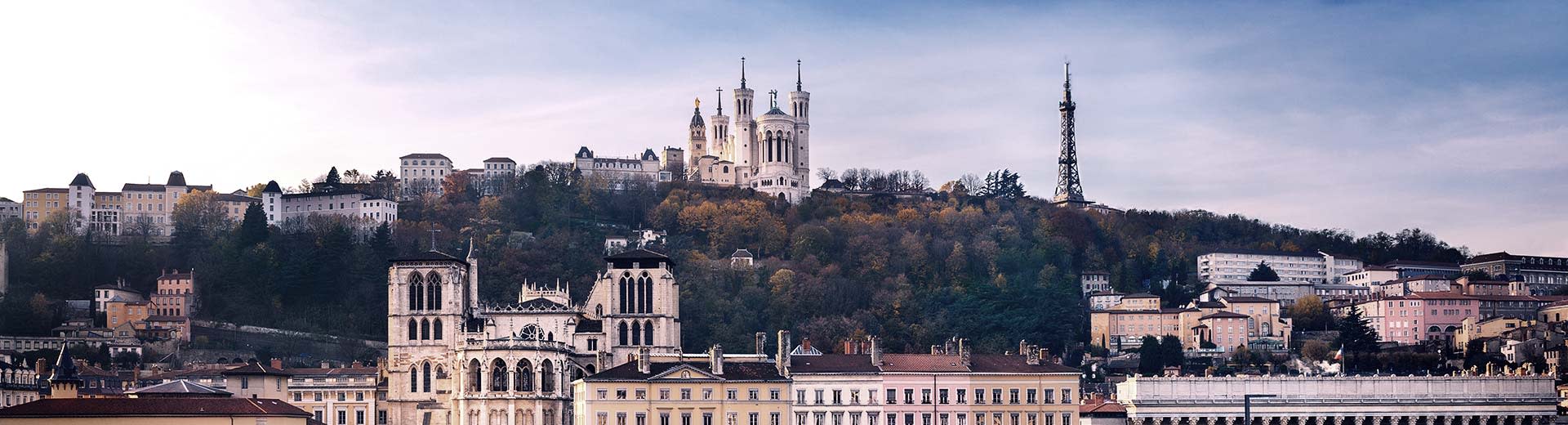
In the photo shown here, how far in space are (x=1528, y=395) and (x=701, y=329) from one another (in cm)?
4201

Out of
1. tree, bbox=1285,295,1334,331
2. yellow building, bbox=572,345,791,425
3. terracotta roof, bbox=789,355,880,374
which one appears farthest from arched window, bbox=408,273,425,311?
tree, bbox=1285,295,1334,331

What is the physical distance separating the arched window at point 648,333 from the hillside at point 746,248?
2130cm

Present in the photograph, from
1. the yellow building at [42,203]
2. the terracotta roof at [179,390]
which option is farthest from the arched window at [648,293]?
the yellow building at [42,203]

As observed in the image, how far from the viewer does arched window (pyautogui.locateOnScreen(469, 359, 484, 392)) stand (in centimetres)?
9506

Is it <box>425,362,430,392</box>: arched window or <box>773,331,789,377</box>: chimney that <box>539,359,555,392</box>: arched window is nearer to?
<box>425,362,430,392</box>: arched window

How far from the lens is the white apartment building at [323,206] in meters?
164

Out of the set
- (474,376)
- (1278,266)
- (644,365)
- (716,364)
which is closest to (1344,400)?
(716,364)

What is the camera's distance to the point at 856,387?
293 ft

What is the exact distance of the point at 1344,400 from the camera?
3841 inches

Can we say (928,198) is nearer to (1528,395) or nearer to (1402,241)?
(1402,241)

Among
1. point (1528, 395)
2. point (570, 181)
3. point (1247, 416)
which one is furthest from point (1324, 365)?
point (570, 181)

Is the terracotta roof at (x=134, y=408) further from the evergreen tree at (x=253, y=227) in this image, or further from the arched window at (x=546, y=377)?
the evergreen tree at (x=253, y=227)

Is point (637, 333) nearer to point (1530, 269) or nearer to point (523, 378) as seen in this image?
point (523, 378)

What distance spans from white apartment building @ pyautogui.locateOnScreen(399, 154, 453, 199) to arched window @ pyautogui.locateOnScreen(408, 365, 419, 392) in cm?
7960
